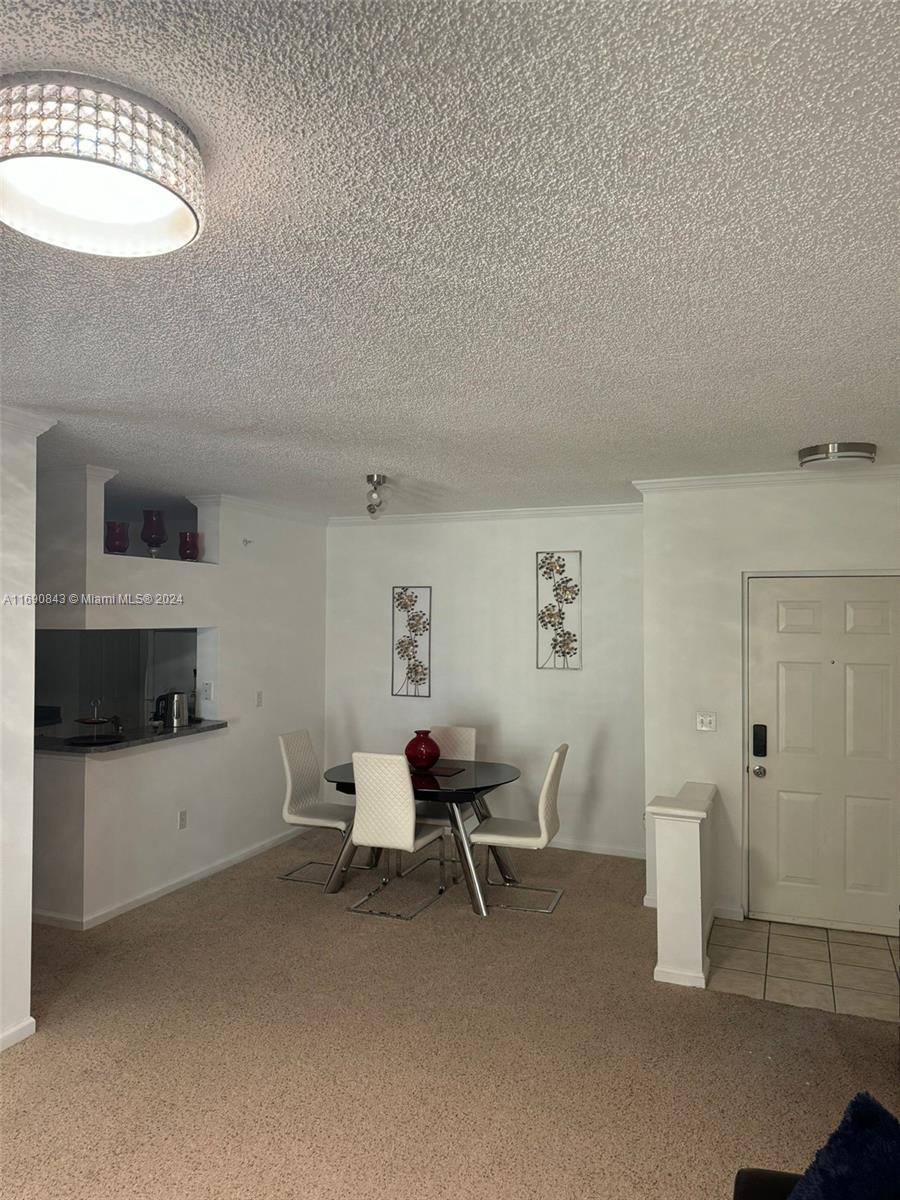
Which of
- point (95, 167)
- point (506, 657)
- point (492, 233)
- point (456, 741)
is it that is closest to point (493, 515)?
point (506, 657)

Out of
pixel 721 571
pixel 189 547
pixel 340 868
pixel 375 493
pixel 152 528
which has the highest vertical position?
pixel 375 493

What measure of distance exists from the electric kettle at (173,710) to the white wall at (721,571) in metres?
2.88

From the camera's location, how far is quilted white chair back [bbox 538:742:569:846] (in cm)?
457

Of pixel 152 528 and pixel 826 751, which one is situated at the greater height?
pixel 152 528

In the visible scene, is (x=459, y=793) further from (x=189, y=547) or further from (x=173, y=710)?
(x=189, y=547)

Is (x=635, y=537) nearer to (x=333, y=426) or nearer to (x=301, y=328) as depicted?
(x=333, y=426)

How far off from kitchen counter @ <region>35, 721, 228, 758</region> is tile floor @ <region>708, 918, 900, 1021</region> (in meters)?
3.22

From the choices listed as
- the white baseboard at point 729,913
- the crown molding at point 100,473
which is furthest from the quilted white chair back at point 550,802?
the crown molding at point 100,473

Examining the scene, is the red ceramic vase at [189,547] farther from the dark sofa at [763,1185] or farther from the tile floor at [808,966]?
the dark sofa at [763,1185]

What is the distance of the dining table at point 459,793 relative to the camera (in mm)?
4539

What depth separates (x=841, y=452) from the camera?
3.58 meters

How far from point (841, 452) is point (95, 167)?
10.7 feet

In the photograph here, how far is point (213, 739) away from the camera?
530 cm

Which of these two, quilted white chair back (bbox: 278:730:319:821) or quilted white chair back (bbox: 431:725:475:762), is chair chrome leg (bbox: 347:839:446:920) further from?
quilted white chair back (bbox: 431:725:475:762)
